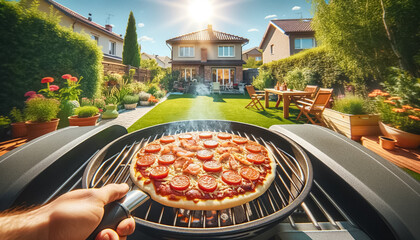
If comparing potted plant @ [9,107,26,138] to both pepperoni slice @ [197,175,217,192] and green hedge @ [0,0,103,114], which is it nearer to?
green hedge @ [0,0,103,114]

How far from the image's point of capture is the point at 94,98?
6402 mm

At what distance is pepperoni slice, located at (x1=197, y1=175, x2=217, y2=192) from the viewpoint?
1.18 metres

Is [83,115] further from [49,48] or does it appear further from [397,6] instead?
[397,6]

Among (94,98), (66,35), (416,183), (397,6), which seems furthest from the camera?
(94,98)

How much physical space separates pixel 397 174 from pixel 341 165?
265mm

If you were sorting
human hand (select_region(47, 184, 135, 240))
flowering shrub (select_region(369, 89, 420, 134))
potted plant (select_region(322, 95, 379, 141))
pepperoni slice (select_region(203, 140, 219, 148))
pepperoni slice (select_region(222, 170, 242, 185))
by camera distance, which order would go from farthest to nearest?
potted plant (select_region(322, 95, 379, 141)) < flowering shrub (select_region(369, 89, 420, 134)) < pepperoni slice (select_region(203, 140, 219, 148)) < pepperoni slice (select_region(222, 170, 242, 185)) < human hand (select_region(47, 184, 135, 240))

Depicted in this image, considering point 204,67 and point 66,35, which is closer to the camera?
point 66,35

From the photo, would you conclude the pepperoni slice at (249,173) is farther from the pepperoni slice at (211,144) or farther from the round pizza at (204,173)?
the pepperoni slice at (211,144)

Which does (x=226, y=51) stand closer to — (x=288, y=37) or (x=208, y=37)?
(x=208, y=37)

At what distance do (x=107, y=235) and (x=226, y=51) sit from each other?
73.2 ft

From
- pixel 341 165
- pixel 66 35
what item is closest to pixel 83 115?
pixel 66 35

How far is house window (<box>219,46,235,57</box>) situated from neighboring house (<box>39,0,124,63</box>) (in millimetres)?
13113

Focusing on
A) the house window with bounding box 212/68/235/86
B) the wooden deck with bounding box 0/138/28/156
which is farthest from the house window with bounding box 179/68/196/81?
the wooden deck with bounding box 0/138/28/156

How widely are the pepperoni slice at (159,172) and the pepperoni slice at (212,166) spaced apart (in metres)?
0.34
